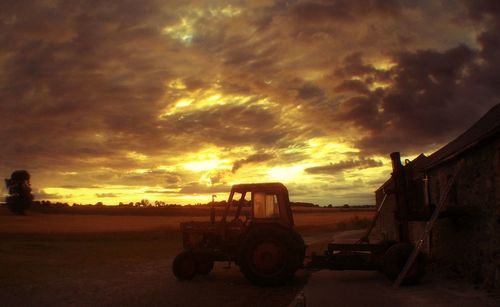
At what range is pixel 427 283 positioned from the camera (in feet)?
38.7

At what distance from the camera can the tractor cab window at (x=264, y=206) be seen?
12273 mm

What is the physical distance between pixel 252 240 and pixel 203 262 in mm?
2429

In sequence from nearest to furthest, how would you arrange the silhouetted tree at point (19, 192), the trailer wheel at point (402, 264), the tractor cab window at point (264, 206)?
the trailer wheel at point (402, 264), the tractor cab window at point (264, 206), the silhouetted tree at point (19, 192)

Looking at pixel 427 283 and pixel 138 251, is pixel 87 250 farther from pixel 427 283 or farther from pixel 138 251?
pixel 427 283

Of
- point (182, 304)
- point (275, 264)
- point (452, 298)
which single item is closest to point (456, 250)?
point (452, 298)

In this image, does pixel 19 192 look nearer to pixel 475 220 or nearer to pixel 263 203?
pixel 263 203

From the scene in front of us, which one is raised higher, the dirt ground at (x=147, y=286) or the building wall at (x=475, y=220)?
the building wall at (x=475, y=220)

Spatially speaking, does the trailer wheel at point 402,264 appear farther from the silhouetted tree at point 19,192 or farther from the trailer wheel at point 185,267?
the silhouetted tree at point 19,192

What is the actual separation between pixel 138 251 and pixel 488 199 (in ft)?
58.8

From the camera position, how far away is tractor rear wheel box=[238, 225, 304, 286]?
456 inches

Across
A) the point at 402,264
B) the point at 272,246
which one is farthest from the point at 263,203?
the point at 402,264

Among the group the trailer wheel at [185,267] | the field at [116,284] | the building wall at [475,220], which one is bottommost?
the field at [116,284]

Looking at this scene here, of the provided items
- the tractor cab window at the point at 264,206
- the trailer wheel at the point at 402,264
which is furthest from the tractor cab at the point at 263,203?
the trailer wheel at the point at 402,264

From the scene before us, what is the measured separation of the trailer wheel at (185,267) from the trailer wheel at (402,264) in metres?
5.32
